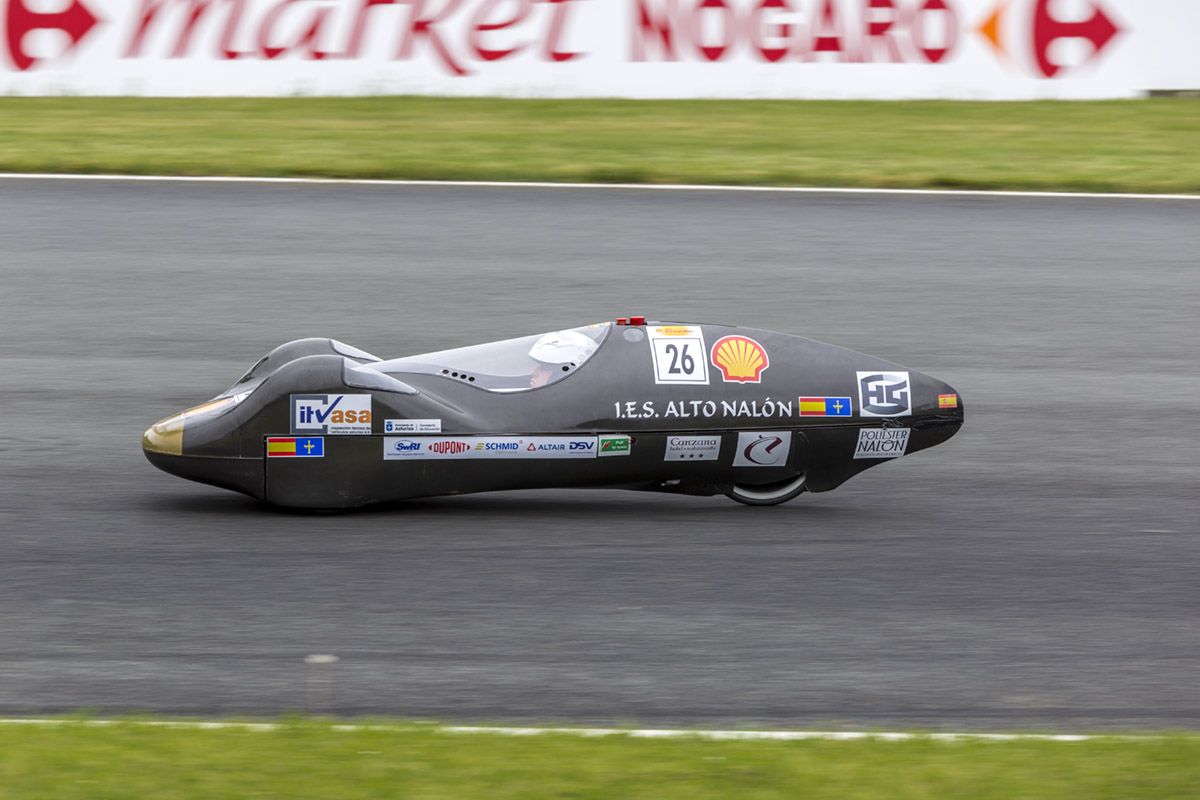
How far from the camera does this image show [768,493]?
689cm

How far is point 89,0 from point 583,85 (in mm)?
4593

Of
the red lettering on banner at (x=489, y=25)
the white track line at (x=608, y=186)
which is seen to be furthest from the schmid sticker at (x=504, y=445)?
the red lettering on banner at (x=489, y=25)

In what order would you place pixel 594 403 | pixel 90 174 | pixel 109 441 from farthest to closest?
pixel 90 174 → pixel 109 441 → pixel 594 403

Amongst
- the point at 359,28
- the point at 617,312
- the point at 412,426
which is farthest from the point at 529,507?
the point at 359,28

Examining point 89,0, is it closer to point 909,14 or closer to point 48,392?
point 909,14

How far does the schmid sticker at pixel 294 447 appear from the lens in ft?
21.1

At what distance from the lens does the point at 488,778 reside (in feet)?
14.3

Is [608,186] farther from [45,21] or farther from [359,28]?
[45,21]

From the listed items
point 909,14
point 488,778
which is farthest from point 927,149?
point 488,778

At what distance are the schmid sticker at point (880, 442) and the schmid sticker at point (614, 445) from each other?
0.88 m

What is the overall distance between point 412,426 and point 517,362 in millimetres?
496

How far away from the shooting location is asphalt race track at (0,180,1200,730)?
5.29m

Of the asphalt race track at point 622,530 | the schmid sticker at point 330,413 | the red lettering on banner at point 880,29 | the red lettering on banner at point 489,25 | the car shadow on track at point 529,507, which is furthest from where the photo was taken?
the red lettering on banner at point 489,25

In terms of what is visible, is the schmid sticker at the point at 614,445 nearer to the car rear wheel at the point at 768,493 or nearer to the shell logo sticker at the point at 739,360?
the shell logo sticker at the point at 739,360
